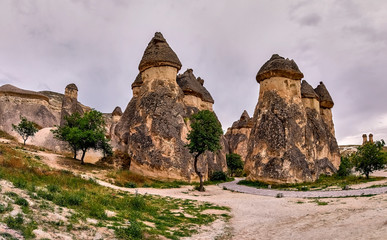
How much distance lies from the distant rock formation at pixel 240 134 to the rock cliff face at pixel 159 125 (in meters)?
28.7

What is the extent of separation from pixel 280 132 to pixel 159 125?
34.4 feet

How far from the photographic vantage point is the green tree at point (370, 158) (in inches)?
779

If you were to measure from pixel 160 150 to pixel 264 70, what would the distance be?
12248 millimetres

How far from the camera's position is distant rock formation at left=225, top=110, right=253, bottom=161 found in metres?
52.5

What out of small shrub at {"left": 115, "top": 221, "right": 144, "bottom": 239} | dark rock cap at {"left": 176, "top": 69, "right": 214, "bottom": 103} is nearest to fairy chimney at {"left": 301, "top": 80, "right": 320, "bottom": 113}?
dark rock cap at {"left": 176, "top": 69, "right": 214, "bottom": 103}

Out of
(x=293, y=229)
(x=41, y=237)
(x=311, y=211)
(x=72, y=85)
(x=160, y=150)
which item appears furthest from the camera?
(x=72, y=85)

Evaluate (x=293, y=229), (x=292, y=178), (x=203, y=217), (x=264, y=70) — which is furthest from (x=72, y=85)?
(x=293, y=229)

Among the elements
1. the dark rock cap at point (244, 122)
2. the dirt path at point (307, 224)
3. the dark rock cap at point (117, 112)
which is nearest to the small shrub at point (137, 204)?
the dirt path at point (307, 224)

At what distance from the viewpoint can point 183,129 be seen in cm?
2375

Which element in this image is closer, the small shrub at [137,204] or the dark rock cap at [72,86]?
the small shrub at [137,204]

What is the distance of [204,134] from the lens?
1905 centimetres

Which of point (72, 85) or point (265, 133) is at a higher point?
point (72, 85)

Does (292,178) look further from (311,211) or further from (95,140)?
(95,140)

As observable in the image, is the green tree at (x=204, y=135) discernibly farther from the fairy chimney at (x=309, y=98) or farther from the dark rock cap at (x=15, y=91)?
the dark rock cap at (x=15, y=91)
